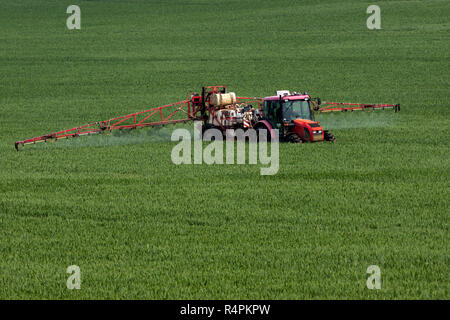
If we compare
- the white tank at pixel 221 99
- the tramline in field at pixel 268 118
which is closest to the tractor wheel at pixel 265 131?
the tramline in field at pixel 268 118

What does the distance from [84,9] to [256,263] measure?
242 feet

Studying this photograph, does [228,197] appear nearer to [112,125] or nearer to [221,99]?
[112,125]

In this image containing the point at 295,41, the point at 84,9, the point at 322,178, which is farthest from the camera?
the point at 84,9

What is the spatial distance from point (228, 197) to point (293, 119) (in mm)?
8486

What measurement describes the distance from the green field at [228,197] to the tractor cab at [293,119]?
62 cm

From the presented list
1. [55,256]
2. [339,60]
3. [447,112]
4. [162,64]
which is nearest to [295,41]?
[339,60]

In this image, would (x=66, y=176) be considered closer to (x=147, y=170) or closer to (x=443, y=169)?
(x=147, y=170)

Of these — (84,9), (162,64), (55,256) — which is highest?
(84,9)

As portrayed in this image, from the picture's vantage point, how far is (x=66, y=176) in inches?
884

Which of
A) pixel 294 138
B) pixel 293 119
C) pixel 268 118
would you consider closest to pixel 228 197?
pixel 294 138

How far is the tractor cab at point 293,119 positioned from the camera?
88.0 ft

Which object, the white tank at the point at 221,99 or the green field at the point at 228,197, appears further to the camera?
the white tank at the point at 221,99

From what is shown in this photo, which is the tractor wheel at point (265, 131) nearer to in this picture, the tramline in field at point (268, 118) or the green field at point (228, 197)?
the tramline in field at point (268, 118)

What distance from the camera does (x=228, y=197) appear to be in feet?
63.7
